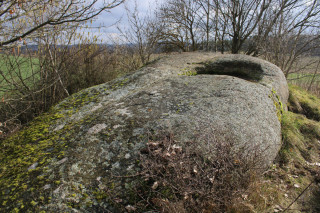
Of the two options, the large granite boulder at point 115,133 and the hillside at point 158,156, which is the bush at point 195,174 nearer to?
the hillside at point 158,156

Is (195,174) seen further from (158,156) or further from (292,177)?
(292,177)

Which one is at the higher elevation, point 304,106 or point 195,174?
point 195,174

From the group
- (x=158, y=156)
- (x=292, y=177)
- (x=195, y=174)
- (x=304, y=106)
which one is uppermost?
(x=158, y=156)

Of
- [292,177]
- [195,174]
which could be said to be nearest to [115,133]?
[195,174]

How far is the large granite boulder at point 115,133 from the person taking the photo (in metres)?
1.66

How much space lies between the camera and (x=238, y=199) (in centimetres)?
187

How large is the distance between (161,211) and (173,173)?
1.03ft

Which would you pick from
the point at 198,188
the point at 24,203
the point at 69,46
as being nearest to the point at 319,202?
the point at 198,188

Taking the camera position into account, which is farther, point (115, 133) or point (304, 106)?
point (304, 106)

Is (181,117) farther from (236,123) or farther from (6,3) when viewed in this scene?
(6,3)

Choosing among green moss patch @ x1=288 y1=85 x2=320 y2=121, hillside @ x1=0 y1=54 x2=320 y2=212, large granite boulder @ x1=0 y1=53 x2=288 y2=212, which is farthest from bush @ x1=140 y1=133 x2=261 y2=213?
green moss patch @ x1=288 y1=85 x2=320 y2=121

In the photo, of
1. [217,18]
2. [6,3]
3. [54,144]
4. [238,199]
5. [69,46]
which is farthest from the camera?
[217,18]

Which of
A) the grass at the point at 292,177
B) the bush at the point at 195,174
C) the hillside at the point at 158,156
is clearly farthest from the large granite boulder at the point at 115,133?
the grass at the point at 292,177

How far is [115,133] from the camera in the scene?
2.25m
